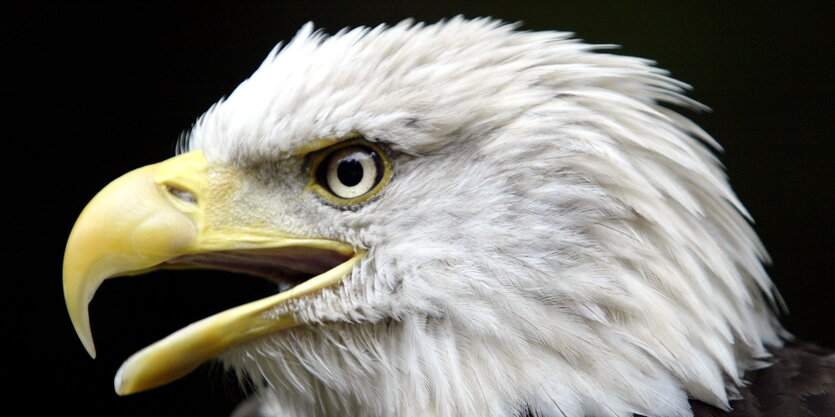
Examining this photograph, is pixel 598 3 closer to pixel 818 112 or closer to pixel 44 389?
pixel 818 112

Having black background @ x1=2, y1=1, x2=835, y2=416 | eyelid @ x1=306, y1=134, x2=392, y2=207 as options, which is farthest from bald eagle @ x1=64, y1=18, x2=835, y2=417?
black background @ x1=2, y1=1, x2=835, y2=416

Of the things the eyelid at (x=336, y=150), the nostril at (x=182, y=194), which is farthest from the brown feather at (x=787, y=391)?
the nostril at (x=182, y=194)

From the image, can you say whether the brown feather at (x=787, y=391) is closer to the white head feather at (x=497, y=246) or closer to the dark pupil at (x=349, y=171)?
the white head feather at (x=497, y=246)

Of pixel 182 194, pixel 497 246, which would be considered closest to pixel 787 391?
pixel 497 246

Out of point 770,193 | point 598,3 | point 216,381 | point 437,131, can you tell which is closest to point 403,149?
point 437,131

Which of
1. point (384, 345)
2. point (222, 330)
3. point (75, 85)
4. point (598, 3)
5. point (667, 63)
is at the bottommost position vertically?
point (384, 345)

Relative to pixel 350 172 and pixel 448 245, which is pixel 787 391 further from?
pixel 350 172

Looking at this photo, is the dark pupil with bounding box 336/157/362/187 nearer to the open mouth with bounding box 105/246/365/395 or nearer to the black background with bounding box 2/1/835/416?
the open mouth with bounding box 105/246/365/395
